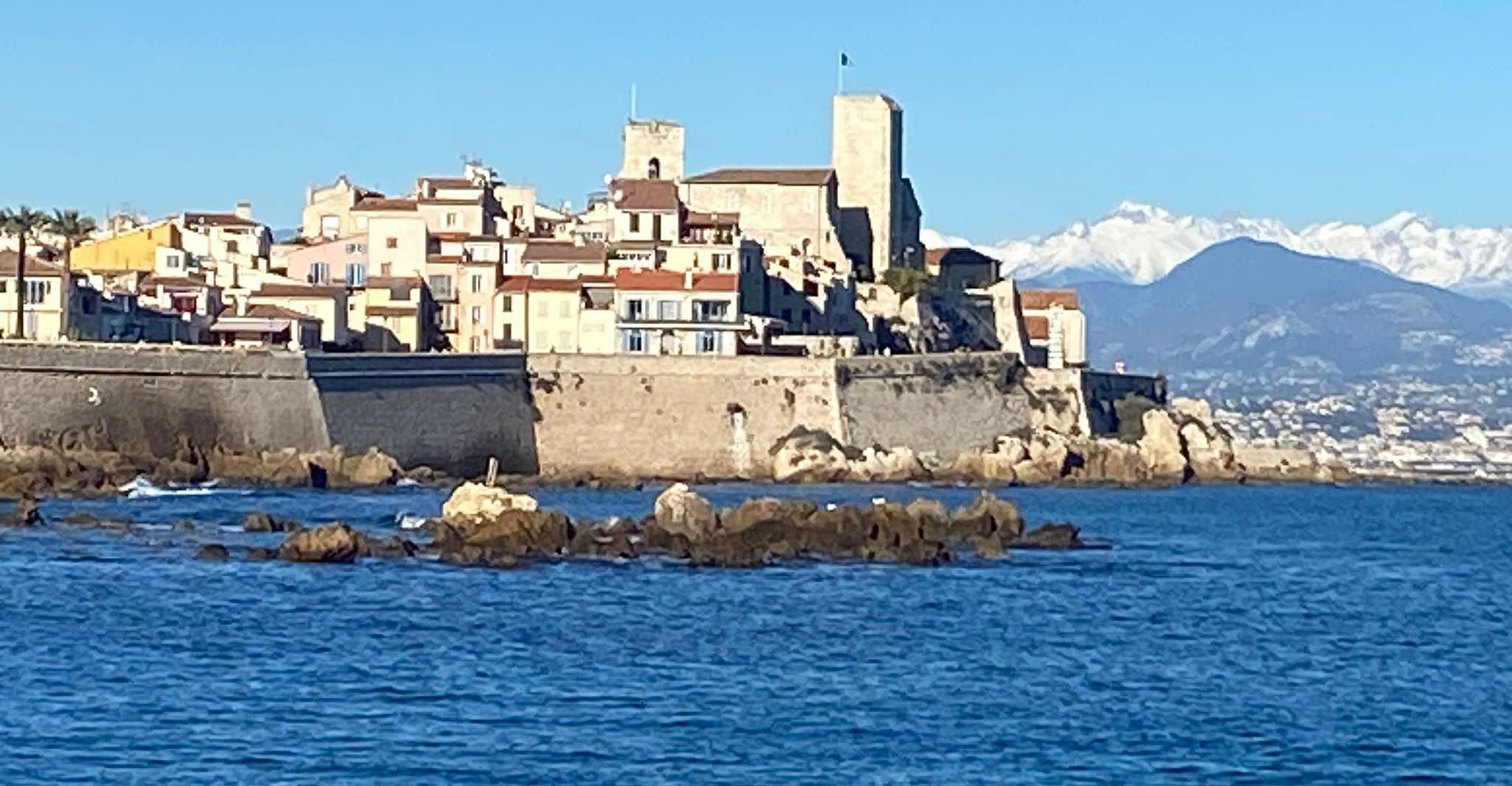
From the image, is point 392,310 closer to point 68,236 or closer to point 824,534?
point 68,236

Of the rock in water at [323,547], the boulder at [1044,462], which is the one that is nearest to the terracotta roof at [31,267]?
the boulder at [1044,462]

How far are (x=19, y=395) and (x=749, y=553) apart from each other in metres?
22.5

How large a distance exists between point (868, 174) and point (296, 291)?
2639 cm

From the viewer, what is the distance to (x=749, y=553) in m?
56.0

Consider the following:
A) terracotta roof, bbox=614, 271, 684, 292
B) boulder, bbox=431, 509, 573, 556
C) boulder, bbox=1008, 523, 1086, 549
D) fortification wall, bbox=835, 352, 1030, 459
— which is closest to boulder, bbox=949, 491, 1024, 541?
boulder, bbox=1008, 523, 1086, 549

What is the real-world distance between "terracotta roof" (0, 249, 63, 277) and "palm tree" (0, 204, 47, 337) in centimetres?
15

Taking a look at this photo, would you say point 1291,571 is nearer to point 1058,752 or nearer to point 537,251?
point 1058,752

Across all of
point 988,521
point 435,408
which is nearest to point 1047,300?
point 435,408

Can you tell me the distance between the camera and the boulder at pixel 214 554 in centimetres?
5306

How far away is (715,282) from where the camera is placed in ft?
292

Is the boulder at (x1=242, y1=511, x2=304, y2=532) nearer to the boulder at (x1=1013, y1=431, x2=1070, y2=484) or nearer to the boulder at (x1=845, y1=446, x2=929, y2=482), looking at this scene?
the boulder at (x1=845, y1=446, x2=929, y2=482)

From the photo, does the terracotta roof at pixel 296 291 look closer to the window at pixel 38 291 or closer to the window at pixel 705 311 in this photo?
the window at pixel 38 291

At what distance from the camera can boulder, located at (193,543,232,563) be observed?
53062 millimetres

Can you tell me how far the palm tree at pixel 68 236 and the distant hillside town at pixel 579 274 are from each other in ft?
0.29
